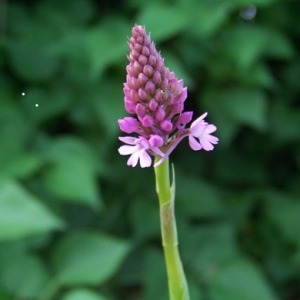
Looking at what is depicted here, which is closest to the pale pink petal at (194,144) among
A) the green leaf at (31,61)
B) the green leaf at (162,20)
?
the green leaf at (162,20)

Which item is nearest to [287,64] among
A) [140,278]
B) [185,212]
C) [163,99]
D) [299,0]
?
[299,0]

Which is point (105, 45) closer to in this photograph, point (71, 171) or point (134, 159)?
point (71, 171)

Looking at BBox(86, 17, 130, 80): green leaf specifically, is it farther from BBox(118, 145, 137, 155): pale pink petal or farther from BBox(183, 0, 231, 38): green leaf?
BBox(118, 145, 137, 155): pale pink petal

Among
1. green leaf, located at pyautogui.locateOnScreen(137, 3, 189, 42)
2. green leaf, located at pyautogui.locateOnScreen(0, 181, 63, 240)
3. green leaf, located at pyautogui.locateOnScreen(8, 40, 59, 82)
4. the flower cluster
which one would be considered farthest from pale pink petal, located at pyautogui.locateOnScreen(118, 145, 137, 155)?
green leaf, located at pyautogui.locateOnScreen(8, 40, 59, 82)

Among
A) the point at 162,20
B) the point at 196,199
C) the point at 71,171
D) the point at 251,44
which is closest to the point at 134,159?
the point at 71,171

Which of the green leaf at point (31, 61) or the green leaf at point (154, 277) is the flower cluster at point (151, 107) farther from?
the green leaf at point (31, 61)

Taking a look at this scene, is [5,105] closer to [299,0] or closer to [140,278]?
[140,278]
